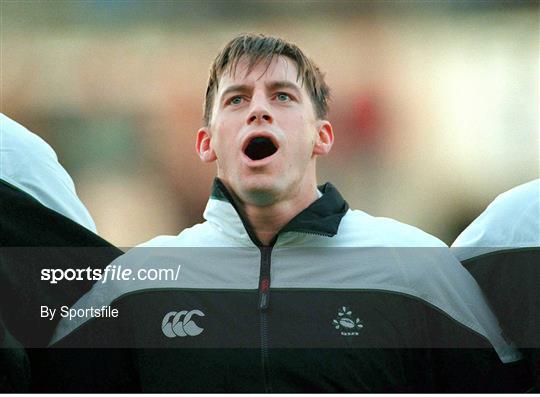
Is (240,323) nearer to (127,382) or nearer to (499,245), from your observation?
(127,382)

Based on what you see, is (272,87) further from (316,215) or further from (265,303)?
(265,303)

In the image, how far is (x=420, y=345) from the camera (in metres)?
1.63

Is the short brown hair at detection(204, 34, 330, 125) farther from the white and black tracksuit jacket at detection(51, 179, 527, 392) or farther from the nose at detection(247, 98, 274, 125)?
the white and black tracksuit jacket at detection(51, 179, 527, 392)

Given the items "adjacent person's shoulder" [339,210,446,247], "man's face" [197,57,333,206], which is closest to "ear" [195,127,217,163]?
"man's face" [197,57,333,206]

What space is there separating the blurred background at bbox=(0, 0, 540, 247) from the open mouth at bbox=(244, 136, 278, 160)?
217mm

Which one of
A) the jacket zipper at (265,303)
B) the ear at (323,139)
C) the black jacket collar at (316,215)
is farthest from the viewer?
the ear at (323,139)

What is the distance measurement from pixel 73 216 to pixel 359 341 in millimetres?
472

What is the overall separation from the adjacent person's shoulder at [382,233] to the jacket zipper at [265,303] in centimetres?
12

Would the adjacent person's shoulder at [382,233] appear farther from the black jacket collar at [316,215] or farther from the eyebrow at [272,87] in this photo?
the eyebrow at [272,87]

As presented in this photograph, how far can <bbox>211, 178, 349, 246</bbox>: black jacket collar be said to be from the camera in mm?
1709

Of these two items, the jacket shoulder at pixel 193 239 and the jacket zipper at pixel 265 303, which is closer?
the jacket zipper at pixel 265 303

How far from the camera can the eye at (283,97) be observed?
1769mm

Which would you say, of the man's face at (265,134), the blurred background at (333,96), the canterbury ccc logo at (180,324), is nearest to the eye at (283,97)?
the man's face at (265,134)

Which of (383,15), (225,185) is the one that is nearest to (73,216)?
(225,185)
